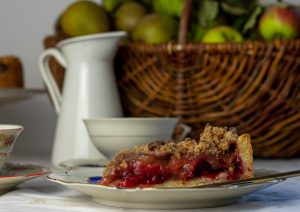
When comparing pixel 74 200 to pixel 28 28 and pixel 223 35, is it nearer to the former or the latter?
pixel 223 35

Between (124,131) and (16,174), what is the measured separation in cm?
18

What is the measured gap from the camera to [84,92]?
1.04m

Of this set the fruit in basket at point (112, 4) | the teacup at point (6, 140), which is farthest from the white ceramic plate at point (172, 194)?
the fruit in basket at point (112, 4)

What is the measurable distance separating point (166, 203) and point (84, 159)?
0.35 metres

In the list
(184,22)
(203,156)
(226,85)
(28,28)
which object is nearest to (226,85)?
(226,85)

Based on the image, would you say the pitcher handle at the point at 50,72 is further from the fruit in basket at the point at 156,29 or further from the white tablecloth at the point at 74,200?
the white tablecloth at the point at 74,200

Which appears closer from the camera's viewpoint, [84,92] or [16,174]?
[16,174]

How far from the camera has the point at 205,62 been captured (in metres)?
1.04

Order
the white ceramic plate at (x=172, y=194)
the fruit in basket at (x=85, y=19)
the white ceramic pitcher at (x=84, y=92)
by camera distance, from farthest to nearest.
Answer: the fruit in basket at (x=85, y=19), the white ceramic pitcher at (x=84, y=92), the white ceramic plate at (x=172, y=194)

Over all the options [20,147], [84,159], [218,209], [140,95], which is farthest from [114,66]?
[218,209]

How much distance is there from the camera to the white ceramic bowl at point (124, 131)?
2.91 ft

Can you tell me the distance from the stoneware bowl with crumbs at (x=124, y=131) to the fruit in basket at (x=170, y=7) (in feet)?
0.95

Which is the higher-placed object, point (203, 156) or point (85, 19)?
point (85, 19)

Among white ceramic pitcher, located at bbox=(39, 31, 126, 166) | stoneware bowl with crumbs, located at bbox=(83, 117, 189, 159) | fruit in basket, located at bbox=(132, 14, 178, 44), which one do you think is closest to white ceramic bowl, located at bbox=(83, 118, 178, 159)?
stoneware bowl with crumbs, located at bbox=(83, 117, 189, 159)
